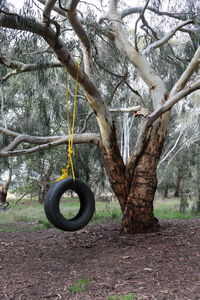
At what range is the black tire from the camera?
12.3 feet

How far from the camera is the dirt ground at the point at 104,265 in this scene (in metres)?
2.95

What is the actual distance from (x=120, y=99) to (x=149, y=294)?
8238 millimetres

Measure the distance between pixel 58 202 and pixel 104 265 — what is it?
0.79 m

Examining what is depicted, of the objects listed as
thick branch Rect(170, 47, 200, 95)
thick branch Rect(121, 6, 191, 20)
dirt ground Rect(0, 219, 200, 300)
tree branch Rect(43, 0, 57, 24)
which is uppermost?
thick branch Rect(121, 6, 191, 20)

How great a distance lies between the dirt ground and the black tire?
423 millimetres

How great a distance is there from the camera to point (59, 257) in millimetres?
4230

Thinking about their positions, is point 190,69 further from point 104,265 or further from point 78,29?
point 104,265

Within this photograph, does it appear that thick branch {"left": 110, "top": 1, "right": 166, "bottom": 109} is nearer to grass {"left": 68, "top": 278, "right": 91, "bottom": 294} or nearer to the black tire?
the black tire

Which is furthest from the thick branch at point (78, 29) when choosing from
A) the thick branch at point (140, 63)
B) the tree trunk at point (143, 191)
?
the tree trunk at point (143, 191)

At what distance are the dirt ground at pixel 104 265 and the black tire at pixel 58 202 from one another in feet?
1.39

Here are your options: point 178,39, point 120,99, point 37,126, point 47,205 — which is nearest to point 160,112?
point 47,205

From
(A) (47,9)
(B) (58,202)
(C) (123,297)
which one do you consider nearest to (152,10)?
(A) (47,9)

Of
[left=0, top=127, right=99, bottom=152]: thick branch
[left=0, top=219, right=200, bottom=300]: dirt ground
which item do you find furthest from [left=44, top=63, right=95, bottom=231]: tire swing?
[left=0, top=127, right=99, bottom=152]: thick branch

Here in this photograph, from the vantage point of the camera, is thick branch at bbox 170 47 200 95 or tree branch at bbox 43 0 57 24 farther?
thick branch at bbox 170 47 200 95
